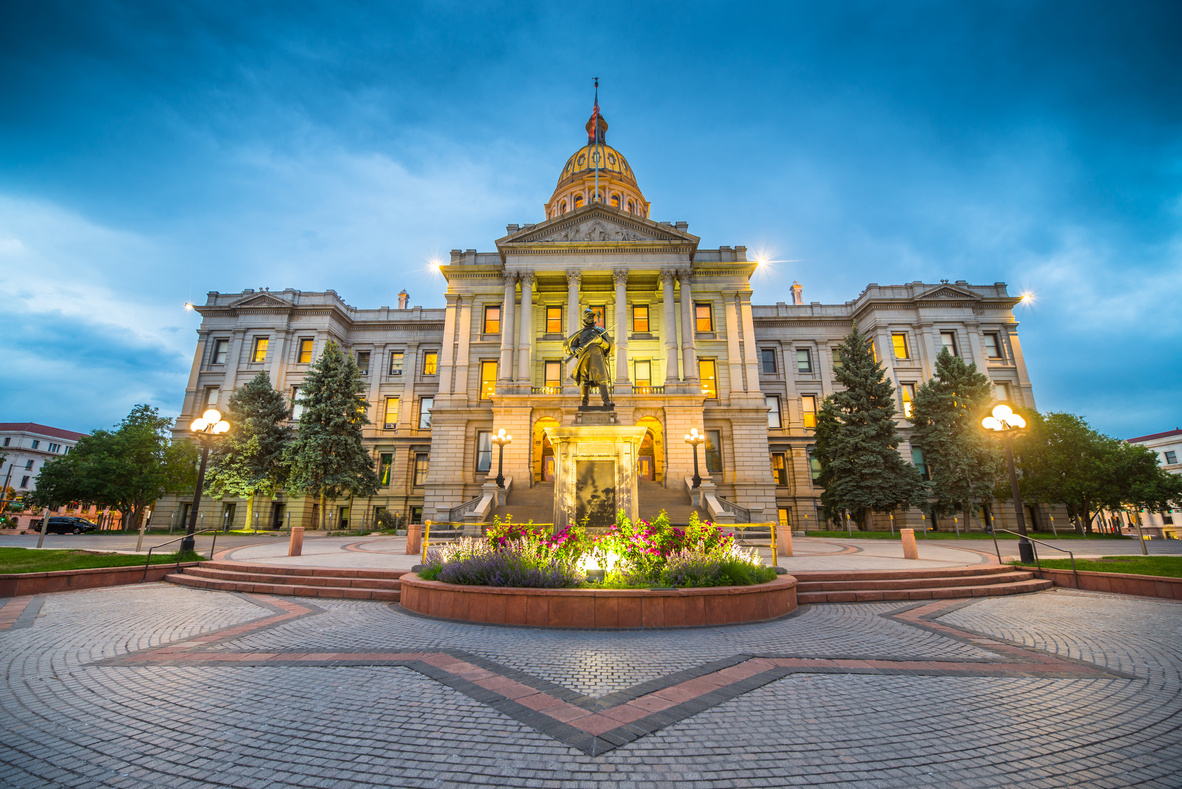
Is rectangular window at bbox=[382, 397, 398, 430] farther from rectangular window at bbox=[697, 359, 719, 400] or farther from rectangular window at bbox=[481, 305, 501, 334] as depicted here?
rectangular window at bbox=[697, 359, 719, 400]

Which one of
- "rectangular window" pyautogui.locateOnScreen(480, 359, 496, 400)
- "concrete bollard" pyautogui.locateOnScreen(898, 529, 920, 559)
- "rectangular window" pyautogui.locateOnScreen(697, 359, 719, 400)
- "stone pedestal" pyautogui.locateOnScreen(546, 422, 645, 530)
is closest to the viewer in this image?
"stone pedestal" pyautogui.locateOnScreen(546, 422, 645, 530)

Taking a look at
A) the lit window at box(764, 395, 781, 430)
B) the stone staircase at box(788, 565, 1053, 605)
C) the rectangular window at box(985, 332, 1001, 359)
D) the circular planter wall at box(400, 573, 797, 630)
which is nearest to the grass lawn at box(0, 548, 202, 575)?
the circular planter wall at box(400, 573, 797, 630)

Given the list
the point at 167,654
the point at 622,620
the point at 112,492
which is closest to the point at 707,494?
the point at 622,620

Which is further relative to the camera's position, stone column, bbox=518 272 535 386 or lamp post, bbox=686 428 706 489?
stone column, bbox=518 272 535 386

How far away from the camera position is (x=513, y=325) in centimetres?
3412

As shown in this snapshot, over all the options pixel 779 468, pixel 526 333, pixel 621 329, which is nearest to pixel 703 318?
pixel 621 329

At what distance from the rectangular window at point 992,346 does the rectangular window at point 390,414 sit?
48447 millimetres

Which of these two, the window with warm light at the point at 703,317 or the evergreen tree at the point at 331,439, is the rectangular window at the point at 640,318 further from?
the evergreen tree at the point at 331,439

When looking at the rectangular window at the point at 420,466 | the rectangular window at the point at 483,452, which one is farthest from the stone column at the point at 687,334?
the rectangular window at the point at 420,466

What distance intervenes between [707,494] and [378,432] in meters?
29.0

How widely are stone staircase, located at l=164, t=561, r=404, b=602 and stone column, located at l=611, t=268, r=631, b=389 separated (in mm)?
22362

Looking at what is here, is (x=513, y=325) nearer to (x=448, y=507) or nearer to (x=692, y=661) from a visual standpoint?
(x=448, y=507)

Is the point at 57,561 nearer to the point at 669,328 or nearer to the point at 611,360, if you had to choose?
the point at 611,360

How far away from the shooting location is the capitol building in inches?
1250
